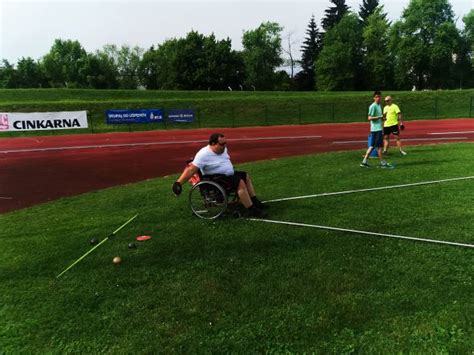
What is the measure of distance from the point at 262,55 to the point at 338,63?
554 inches

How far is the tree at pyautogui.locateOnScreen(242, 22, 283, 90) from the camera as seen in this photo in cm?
6981

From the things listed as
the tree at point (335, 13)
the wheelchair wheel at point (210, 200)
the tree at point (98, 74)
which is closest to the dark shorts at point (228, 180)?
the wheelchair wheel at point (210, 200)

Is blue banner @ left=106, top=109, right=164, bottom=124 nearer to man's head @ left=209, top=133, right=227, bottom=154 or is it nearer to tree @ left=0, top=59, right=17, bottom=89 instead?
man's head @ left=209, top=133, right=227, bottom=154

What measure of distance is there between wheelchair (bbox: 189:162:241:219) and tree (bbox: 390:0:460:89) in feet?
217

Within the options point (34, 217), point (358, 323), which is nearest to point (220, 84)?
point (34, 217)

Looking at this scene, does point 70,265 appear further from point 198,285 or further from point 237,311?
point 237,311

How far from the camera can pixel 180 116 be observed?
30.4 metres

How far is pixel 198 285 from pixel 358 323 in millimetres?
1638

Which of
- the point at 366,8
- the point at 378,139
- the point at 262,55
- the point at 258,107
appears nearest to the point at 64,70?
the point at 262,55

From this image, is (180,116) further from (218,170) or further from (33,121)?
(218,170)

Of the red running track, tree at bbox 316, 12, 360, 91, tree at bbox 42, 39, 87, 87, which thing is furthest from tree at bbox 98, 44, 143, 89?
the red running track

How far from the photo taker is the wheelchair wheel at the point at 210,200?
660 centimetres

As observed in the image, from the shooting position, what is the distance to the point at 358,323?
12.3ft

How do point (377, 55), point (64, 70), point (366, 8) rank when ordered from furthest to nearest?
point (366, 8), point (64, 70), point (377, 55)
